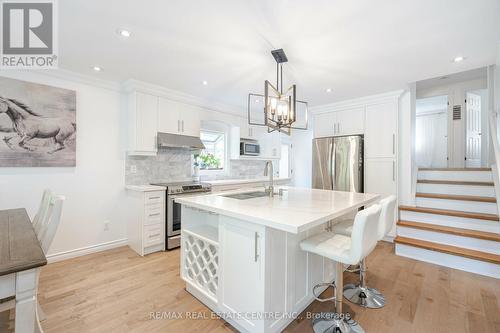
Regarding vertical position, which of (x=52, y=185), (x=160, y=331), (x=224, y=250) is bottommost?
(x=160, y=331)

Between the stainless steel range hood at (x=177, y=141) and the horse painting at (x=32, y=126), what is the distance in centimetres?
109

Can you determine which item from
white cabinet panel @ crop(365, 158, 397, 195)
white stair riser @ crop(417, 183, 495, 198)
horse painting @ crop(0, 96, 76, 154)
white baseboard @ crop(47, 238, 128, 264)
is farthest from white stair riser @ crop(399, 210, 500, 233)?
horse painting @ crop(0, 96, 76, 154)

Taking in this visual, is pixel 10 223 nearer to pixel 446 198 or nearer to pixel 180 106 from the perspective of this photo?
pixel 180 106

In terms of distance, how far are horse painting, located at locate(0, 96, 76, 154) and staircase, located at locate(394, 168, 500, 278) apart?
4.68 metres

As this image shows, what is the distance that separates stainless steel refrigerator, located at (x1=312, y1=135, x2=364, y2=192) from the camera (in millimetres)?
3900

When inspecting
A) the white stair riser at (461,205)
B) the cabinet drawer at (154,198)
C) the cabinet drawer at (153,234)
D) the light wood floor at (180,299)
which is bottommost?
the light wood floor at (180,299)

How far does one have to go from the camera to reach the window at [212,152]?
4355 millimetres

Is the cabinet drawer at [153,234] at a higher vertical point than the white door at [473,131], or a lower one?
lower

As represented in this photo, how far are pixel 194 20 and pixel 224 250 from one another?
1.88m

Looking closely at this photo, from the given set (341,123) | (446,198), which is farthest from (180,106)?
(446,198)

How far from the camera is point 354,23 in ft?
6.02

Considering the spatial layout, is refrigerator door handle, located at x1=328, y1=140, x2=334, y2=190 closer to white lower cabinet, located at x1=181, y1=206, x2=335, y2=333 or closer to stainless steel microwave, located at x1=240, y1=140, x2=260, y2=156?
stainless steel microwave, located at x1=240, y1=140, x2=260, y2=156

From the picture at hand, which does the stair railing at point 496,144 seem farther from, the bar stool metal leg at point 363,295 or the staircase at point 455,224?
the bar stool metal leg at point 363,295

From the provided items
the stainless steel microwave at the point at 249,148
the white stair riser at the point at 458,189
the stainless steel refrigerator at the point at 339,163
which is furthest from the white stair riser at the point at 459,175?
the stainless steel microwave at the point at 249,148
